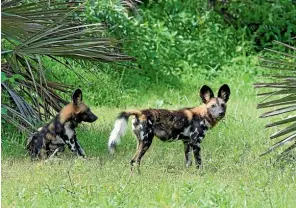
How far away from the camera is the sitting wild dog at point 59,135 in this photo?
790 cm

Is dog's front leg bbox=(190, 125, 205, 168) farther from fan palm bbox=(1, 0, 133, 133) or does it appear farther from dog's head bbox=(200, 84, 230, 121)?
fan palm bbox=(1, 0, 133, 133)

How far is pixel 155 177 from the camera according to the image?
6965mm

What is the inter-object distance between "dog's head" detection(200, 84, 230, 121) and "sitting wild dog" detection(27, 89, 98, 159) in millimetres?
999

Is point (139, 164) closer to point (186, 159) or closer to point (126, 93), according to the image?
point (186, 159)

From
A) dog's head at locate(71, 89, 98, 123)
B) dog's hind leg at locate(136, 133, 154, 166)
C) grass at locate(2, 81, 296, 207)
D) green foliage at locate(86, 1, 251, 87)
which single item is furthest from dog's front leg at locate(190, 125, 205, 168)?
green foliage at locate(86, 1, 251, 87)

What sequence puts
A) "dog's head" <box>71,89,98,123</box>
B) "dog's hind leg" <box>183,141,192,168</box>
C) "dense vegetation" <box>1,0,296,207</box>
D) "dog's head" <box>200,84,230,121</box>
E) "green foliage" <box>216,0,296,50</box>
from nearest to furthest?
"dense vegetation" <box>1,0,296,207</box> → "dog's hind leg" <box>183,141,192,168</box> → "dog's head" <box>200,84,230,121</box> → "dog's head" <box>71,89,98,123</box> → "green foliage" <box>216,0,296,50</box>

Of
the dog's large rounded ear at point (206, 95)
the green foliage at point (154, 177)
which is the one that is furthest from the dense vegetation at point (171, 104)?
the dog's large rounded ear at point (206, 95)

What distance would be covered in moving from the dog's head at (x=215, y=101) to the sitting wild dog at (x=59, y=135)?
1.00m

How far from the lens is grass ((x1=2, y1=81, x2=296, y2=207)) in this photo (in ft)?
19.9

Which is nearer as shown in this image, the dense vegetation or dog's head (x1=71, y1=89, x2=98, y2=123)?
the dense vegetation

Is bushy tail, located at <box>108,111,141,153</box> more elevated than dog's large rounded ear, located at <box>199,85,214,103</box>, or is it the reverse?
dog's large rounded ear, located at <box>199,85,214,103</box>

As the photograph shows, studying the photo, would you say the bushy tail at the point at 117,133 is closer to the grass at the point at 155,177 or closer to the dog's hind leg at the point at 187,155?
the grass at the point at 155,177

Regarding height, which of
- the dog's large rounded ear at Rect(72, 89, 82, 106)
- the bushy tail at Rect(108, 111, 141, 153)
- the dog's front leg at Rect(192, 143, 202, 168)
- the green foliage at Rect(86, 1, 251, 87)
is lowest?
the dog's front leg at Rect(192, 143, 202, 168)

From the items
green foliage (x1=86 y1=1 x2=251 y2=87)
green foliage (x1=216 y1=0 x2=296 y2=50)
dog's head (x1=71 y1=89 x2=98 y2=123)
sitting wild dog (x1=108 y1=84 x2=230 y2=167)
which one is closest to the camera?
sitting wild dog (x1=108 y1=84 x2=230 y2=167)
